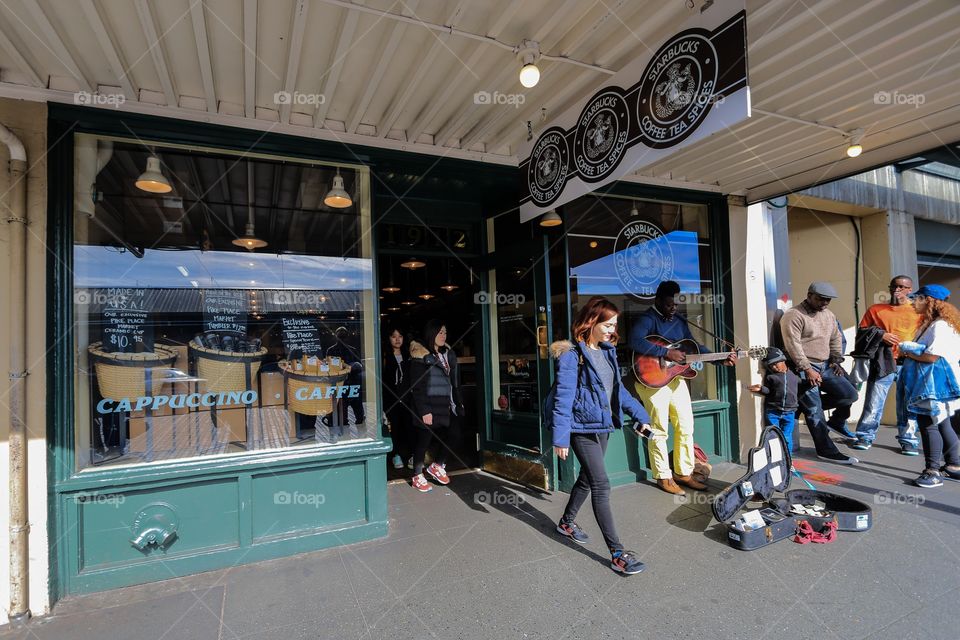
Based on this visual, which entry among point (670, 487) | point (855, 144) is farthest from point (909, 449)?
point (855, 144)

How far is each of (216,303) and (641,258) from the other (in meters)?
4.16

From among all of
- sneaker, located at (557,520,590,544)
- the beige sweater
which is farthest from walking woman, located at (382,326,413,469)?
the beige sweater

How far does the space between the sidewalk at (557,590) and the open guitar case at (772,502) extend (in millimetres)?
95

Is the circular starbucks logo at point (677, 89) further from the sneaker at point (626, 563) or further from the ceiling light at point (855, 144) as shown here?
the ceiling light at point (855, 144)

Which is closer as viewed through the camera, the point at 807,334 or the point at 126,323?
the point at 126,323

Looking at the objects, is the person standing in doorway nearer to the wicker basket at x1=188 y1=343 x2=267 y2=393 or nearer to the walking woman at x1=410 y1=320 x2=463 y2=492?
the walking woman at x1=410 y1=320 x2=463 y2=492

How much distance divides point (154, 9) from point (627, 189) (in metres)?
4.23

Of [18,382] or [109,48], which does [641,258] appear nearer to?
[109,48]

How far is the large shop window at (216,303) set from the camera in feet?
11.1

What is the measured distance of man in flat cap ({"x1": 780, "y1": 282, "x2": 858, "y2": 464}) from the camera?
531cm

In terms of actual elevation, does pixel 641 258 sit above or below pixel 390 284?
below

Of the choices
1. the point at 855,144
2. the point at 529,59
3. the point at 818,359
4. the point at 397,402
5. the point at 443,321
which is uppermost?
the point at 529,59

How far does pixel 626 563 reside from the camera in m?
3.13

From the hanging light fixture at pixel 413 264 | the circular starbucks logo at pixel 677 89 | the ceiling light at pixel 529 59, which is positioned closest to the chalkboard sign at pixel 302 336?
the ceiling light at pixel 529 59
